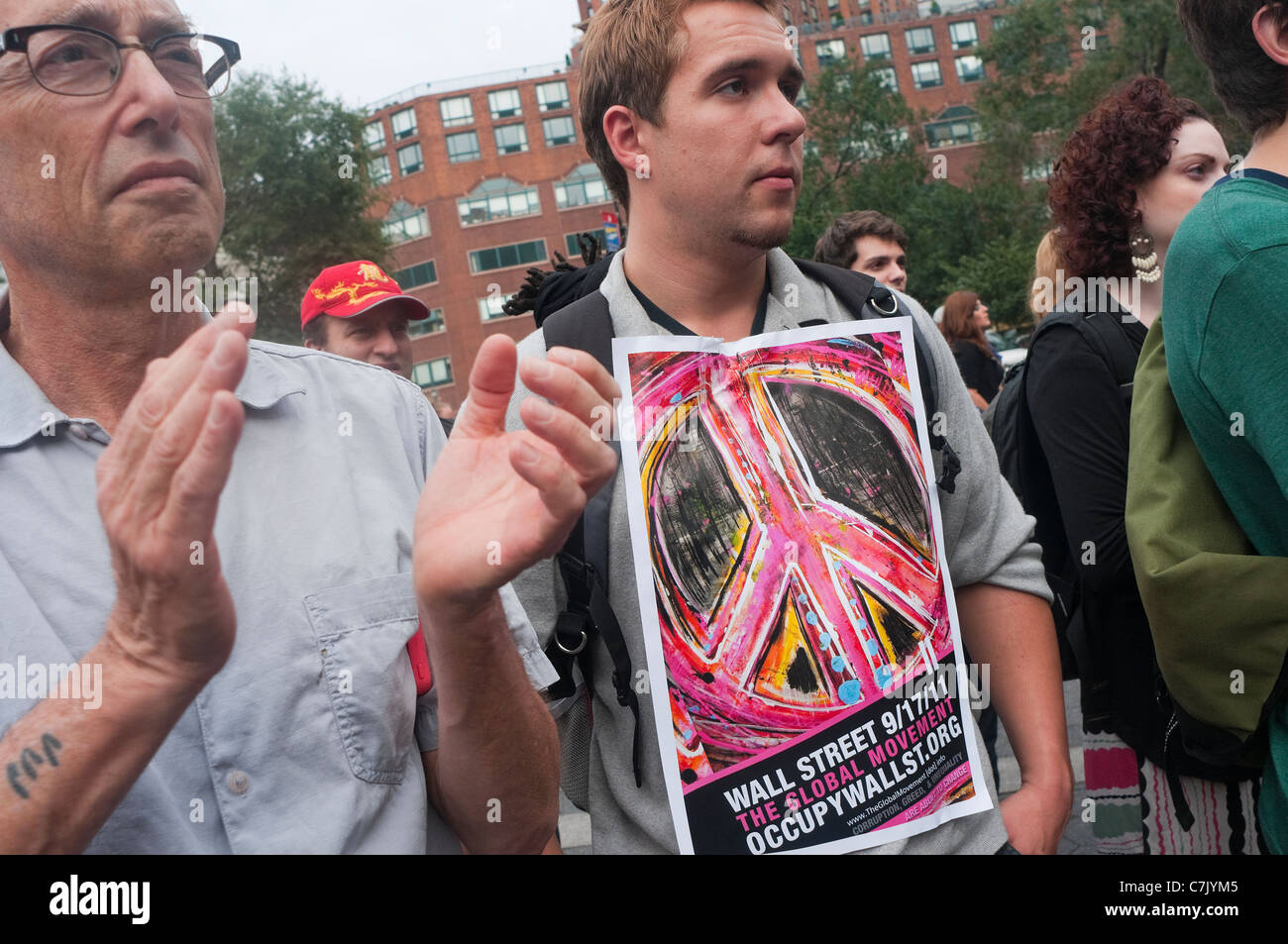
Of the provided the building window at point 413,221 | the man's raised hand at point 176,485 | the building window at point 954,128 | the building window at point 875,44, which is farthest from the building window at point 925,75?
the man's raised hand at point 176,485

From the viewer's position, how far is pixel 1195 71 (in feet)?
81.7

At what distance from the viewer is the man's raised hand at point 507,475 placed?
0.98 metres

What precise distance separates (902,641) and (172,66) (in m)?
1.23

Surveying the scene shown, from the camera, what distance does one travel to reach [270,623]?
1.25 m

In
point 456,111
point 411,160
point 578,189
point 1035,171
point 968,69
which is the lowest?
point 1035,171

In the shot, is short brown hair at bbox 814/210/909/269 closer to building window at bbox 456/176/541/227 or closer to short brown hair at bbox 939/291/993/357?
short brown hair at bbox 939/291/993/357

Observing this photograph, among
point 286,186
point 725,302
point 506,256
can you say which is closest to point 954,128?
point 506,256

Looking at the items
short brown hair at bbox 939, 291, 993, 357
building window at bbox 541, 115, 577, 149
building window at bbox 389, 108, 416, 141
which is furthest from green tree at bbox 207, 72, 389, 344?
building window at bbox 541, 115, 577, 149

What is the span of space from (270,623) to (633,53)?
1.18m

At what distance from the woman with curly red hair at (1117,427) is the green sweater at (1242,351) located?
47cm

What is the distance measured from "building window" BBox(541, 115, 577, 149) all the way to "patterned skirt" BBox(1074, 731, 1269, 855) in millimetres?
49402

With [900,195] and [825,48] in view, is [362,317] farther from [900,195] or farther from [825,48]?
[825,48]

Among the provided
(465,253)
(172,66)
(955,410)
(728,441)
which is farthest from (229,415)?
(465,253)
